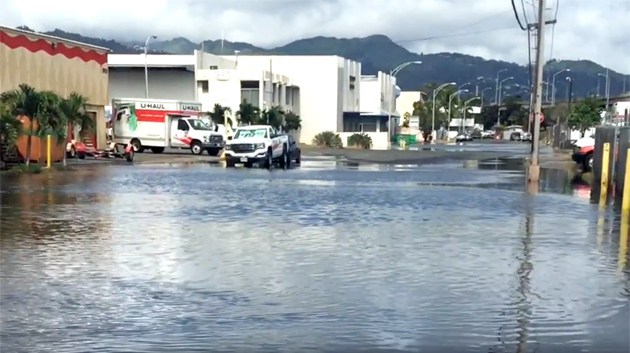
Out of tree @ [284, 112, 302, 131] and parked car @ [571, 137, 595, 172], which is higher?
tree @ [284, 112, 302, 131]

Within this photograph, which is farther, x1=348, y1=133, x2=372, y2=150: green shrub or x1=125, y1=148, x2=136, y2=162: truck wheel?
x1=348, y1=133, x2=372, y2=150: green shrub

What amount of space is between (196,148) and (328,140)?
31.6 m

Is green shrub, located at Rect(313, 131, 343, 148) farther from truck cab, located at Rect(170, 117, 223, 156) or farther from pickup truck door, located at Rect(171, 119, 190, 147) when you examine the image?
pickup truck door, located at Rect(171, 119, 190, 147)

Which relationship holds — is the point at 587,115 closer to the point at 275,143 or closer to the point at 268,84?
the point at 268,84

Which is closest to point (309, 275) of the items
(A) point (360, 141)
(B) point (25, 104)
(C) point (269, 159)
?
(B) point (25, 104)

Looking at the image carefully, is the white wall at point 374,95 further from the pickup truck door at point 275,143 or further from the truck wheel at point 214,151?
the pickup truck door at point 275,143

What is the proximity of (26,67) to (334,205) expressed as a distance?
1103 inches

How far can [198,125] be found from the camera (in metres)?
58.6

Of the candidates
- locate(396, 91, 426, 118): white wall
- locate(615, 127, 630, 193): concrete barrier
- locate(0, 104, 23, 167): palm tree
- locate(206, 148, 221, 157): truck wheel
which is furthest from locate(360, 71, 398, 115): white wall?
locate(615, 127, 630, 193): concrete barrier

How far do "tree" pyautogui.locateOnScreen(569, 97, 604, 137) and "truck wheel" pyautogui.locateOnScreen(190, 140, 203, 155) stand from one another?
1195 inches

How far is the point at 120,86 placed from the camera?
88.1 meters

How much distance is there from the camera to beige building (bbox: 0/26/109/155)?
1725 inches

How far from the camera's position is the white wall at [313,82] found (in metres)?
94.3

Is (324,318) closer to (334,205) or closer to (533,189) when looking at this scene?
(334,205)
